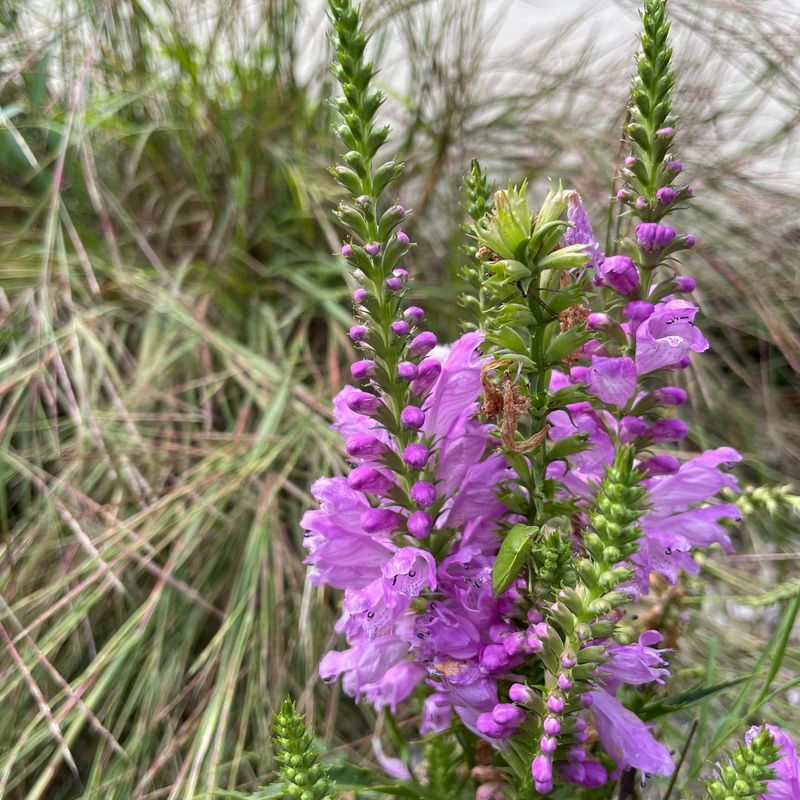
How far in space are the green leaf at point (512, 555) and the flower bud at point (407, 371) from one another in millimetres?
101

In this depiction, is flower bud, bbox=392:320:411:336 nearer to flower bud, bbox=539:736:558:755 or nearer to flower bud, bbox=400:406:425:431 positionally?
flower bud, bbox=400:406:425:431

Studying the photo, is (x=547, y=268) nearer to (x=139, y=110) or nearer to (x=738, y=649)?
(x=738, y=649)

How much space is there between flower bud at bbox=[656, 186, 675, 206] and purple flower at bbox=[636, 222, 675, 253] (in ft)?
0.05

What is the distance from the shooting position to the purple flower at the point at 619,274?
0.44 m

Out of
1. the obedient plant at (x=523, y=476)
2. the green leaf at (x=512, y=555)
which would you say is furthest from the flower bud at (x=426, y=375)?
the green leaf at (x=512, y=555)

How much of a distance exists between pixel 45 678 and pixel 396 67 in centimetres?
136

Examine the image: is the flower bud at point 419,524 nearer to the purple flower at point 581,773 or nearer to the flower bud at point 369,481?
the flower bud at point 369,481

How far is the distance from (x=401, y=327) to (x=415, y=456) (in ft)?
0.24

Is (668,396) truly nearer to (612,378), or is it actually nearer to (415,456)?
(612,378)

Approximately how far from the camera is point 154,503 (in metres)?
1.05

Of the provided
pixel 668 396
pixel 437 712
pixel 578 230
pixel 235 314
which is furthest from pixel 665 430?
pixel 235 314

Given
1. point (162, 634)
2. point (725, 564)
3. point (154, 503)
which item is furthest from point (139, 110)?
point (725, 564)

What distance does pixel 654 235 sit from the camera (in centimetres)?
45

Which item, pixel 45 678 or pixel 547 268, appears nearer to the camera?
pixel 547 268
